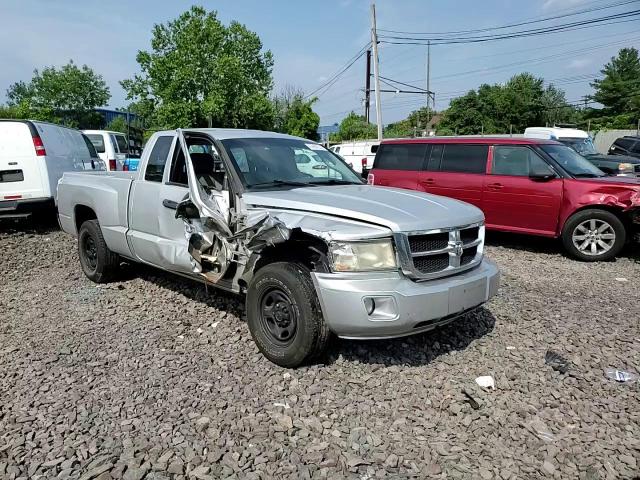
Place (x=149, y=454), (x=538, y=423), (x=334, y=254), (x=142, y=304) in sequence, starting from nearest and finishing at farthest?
(x=149, y=454) < (x=538, y=423) < (x=334, y=254) < (x=142, y=304)

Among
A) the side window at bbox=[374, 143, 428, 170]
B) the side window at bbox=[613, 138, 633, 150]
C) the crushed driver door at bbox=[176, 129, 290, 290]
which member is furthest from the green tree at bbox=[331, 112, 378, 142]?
the crushed driver door at bbox=[176, 129, 290, 290]

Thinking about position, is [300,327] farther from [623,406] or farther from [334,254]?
[623,406]

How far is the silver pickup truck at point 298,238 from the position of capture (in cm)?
334

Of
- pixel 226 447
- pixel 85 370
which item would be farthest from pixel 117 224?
pixel 226 447

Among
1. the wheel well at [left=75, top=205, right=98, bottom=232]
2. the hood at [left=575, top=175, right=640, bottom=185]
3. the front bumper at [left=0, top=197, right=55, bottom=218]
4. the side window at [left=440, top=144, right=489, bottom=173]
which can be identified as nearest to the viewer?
the wheel well at [left=75, top=205, right=98, bottom=232]

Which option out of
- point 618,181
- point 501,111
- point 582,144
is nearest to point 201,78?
point 582,144

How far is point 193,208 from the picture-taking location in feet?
14.7

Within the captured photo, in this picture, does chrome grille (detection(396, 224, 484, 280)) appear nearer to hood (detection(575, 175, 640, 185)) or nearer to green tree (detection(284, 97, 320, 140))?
hood (detection(575, 175, 640, 185))

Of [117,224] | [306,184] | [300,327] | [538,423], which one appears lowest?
[538,423]

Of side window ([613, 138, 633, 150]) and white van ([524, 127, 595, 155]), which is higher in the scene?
white van ([524, 127, 595, 155])

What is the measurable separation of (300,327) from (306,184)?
57.4 inches

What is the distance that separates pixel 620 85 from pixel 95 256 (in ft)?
224

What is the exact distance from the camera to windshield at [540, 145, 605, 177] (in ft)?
25.0

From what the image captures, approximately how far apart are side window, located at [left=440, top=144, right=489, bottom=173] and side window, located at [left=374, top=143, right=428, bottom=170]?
0.47m
